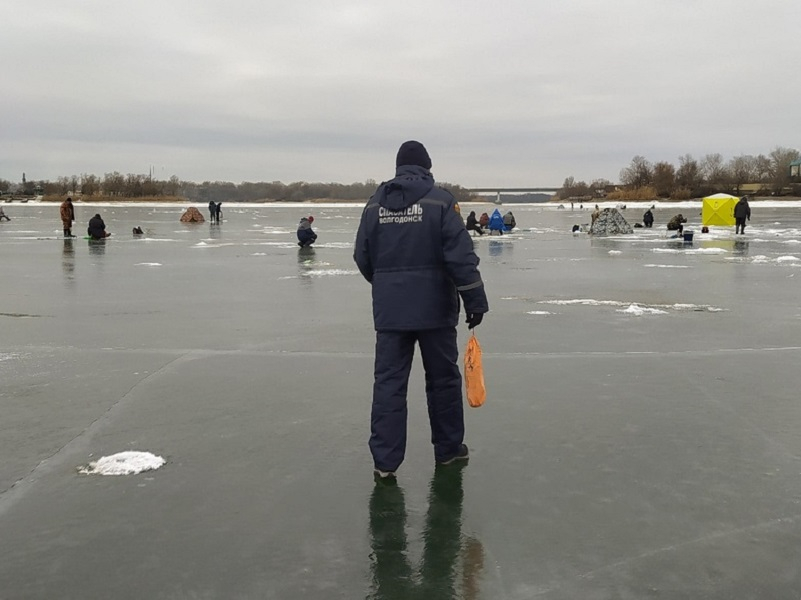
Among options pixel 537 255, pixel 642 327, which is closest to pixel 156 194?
pixel 537 255

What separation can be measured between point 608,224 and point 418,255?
94.8ft

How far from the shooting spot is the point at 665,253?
21.2 metres

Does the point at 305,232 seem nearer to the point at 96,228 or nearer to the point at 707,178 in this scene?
the point at 96,228

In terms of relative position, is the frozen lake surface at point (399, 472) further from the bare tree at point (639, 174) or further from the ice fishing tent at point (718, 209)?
the bare tree at point (639, 174)

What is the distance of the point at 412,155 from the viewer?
435cm

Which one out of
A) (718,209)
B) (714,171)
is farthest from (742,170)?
(718,209)

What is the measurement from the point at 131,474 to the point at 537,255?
17811mm

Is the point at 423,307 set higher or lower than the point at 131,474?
higher

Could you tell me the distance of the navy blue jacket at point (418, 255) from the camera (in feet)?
13.7

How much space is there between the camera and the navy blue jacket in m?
4.18

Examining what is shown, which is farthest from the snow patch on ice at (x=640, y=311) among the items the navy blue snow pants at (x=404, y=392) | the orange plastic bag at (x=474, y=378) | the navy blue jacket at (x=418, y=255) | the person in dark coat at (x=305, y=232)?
the person in dark coat at (x=305, y=232)

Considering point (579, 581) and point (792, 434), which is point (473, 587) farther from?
point (792, 434)

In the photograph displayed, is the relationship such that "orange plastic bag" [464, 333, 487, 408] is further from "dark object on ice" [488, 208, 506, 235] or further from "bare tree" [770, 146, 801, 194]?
"bare tree" [770, 146, 801, 194]

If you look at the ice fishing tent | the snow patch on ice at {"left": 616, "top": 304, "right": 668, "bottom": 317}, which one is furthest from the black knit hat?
the ice fishing tent
